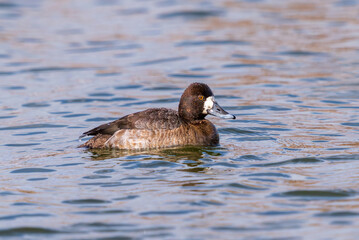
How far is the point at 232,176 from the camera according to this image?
8.92 m

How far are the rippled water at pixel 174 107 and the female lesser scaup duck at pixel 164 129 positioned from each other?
21 cm

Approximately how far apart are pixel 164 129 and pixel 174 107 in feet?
13.3

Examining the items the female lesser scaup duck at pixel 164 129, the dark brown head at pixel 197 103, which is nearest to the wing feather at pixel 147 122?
the female lesser scaup duck at pixel 164 129

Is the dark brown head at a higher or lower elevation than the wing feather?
higher

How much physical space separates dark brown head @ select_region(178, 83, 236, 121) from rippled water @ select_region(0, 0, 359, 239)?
63 centimetres

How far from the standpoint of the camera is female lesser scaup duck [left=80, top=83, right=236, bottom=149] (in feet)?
34.4

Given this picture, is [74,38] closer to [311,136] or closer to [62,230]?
[311,136]

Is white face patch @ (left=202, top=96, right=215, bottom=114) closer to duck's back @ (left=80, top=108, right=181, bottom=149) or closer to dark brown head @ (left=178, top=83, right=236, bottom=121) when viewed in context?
dark brown head @ (left=178, top=83, right=236, bottom=121)

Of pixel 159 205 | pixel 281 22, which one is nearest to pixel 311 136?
pixel 159 205

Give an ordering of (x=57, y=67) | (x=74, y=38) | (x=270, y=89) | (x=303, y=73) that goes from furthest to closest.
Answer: (x=74, y=38)
(x=57, y=67)
(x=303, y=73)
(x=270, y=89)

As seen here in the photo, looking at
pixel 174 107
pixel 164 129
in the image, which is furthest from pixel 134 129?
pixel 174 107

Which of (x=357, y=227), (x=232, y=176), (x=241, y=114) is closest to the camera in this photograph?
(x=357, y=227)

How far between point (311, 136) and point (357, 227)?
4307 millimetres

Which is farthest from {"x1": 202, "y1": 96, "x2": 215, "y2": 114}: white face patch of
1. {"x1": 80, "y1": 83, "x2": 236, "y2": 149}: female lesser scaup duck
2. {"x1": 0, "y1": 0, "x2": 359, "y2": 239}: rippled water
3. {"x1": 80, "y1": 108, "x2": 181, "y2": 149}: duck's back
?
{"x1": 0, "y1": 0, "x2": 359, "y2": 239}: rippled water
